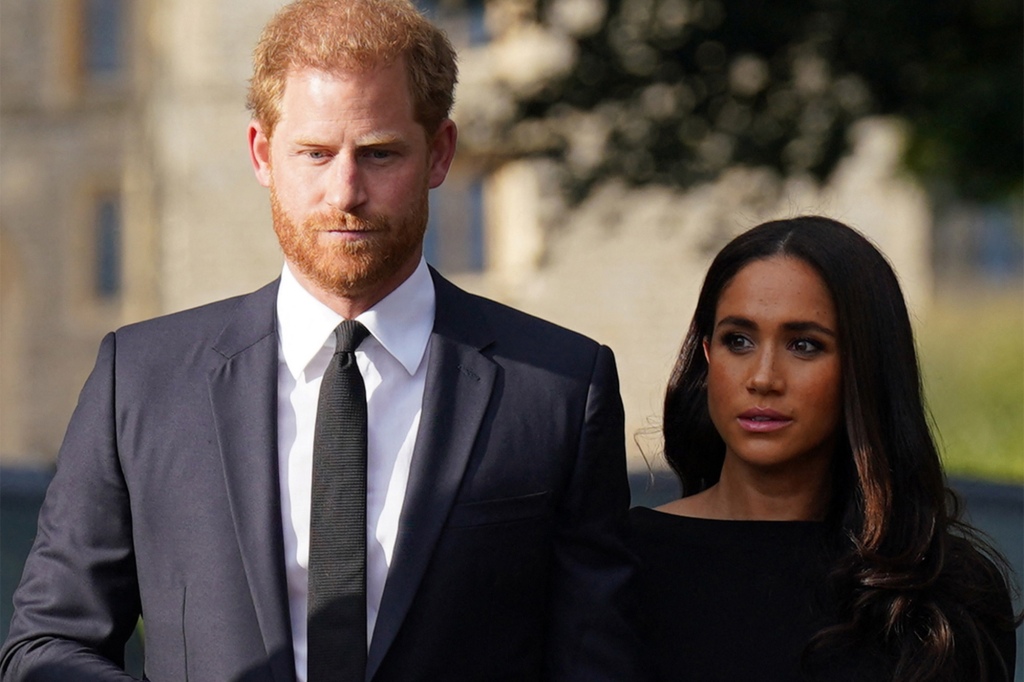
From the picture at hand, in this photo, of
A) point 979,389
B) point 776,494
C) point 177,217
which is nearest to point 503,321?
point 776,494

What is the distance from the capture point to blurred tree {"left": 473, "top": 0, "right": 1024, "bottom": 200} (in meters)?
9.66

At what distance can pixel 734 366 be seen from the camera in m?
3.09

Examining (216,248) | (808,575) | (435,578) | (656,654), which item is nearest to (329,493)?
(435,578)

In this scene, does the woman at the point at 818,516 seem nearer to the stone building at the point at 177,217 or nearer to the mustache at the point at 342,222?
the mustache at the point at 342,222

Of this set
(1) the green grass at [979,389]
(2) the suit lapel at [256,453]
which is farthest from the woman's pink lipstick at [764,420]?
(1) the green grass at [979,389]

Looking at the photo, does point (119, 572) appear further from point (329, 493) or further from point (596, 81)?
point (596, 81)

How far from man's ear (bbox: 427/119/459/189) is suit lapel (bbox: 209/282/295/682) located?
354 mm

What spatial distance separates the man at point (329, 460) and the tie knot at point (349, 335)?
0.01 meters

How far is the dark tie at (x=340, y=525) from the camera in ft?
8.13

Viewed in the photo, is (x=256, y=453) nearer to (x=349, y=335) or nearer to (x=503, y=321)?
(x=349, y=335)

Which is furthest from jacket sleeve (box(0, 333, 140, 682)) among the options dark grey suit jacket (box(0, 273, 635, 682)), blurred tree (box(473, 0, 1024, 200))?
blurred tree (box(473, 0, 1024, 200))

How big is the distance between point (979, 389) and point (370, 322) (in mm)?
13516

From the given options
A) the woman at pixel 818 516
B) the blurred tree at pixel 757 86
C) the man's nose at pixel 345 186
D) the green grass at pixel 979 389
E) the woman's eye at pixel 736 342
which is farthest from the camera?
the green grass at pixel 979 389

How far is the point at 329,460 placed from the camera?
2553 millimetres
